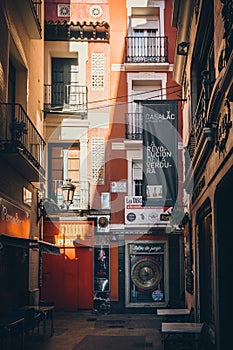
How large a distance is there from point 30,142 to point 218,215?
24.3ft

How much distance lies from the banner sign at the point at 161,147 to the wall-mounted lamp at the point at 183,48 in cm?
173

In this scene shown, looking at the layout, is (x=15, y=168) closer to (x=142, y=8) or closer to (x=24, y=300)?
(x=24, y=300)

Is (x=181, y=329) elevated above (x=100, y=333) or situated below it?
above

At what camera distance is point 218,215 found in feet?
32.9

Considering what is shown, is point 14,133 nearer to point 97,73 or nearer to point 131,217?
point 131,217

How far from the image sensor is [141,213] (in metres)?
22.4

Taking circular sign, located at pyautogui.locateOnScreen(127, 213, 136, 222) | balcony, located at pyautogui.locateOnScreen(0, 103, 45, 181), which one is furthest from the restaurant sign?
circular sign, located at pyautogui.locateOnScreen(127, 213, 136, 222)

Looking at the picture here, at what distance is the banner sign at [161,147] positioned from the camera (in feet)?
46.9

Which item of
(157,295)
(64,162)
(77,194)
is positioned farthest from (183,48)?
(157,295)

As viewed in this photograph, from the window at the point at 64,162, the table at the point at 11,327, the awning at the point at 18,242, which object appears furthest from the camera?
the window at the point at 64,162

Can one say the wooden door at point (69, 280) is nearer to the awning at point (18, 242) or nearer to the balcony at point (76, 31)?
the awning at point (18, 242)

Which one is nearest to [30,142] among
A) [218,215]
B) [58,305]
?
[218,215]

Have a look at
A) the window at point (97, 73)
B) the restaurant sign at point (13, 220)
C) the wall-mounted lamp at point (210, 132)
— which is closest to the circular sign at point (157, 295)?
the restaurant sign at point (13, 220)

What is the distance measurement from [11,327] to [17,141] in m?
3.86
